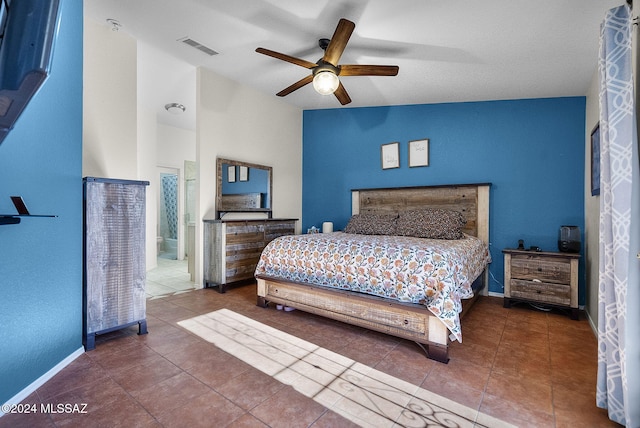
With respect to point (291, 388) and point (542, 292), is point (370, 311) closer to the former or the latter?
point (291, 388)

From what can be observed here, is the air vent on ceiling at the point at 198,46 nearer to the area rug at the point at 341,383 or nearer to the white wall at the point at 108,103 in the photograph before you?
the white wall at the point at 108,103

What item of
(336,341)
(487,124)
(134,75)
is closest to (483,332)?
(336,341)

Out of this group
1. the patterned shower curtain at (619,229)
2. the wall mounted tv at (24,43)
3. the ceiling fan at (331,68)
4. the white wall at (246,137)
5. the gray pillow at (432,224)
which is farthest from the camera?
the white wall at (246,137)

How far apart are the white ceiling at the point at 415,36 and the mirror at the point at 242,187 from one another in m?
1.38

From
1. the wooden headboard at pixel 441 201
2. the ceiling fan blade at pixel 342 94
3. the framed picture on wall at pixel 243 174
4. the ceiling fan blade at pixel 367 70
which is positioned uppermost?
the ceiling fan blade at pixel 367 70

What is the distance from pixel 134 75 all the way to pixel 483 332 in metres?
4.54

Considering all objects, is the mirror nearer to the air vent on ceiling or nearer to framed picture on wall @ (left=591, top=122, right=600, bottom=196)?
the air vent on ceiling

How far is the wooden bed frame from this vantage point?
2.24 m

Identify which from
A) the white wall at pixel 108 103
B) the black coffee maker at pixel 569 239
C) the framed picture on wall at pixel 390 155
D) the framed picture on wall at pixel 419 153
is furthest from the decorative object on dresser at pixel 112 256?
the black coffee maker at pixel 569 239

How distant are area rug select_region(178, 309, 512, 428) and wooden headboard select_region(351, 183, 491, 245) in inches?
105

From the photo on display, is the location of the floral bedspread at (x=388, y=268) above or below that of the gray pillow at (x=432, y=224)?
below

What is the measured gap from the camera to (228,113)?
169 inches

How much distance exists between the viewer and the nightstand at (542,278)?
306 cm

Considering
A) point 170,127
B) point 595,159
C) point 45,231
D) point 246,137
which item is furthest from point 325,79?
point 170,127
